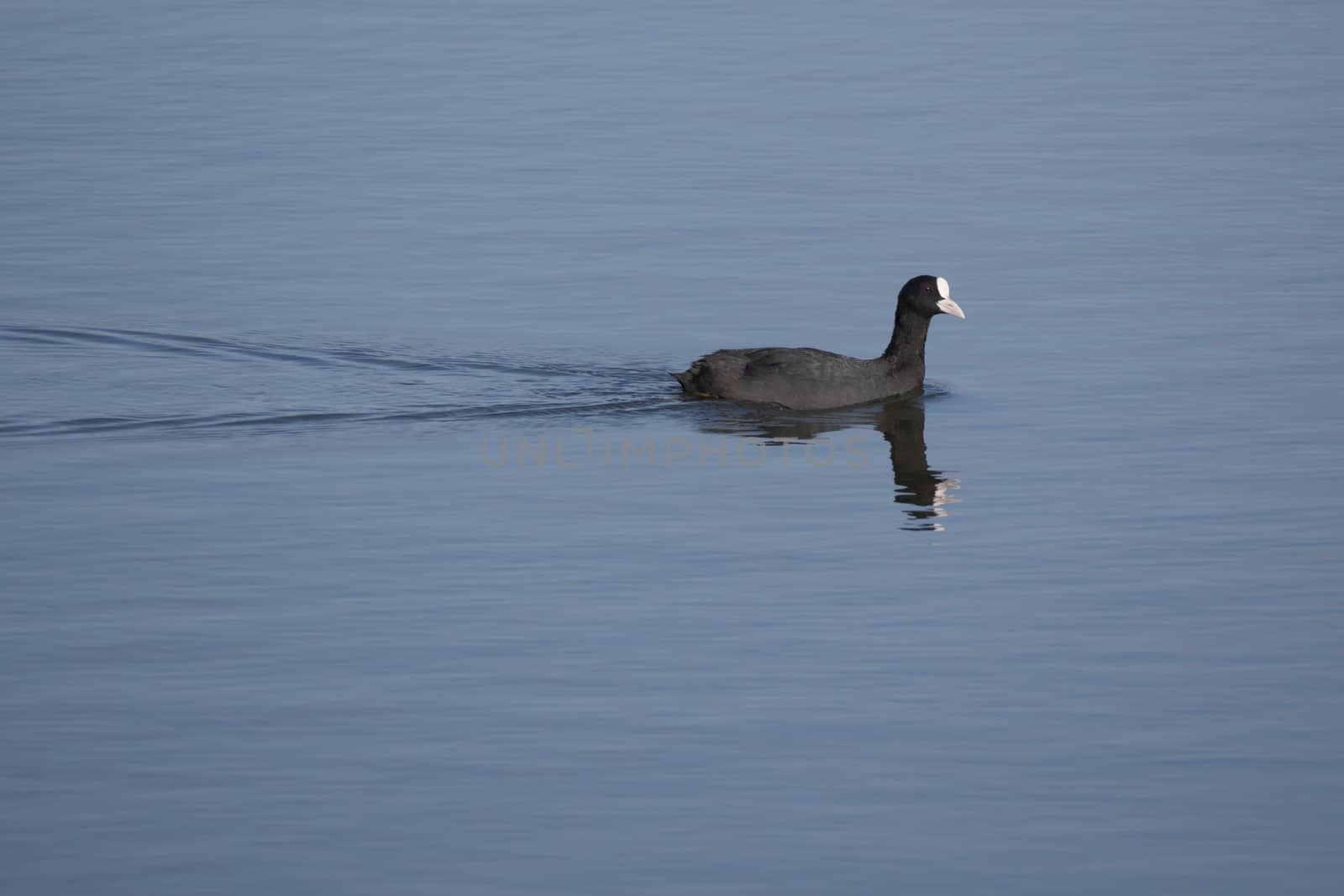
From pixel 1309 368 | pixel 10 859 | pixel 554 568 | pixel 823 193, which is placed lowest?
pixel 10 859

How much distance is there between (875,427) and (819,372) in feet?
2.07

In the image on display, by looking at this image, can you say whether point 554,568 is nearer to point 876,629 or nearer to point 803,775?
point 876,629

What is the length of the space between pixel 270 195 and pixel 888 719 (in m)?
15.9

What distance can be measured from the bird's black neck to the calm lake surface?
0.34 meters

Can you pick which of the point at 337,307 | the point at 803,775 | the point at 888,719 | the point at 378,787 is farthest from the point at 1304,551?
the point at 337,307

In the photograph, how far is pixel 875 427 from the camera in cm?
1678

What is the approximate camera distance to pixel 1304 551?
12.8m

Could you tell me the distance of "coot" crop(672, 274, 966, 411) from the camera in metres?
16.8

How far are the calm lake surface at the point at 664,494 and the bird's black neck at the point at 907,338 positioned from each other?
0.34 m
